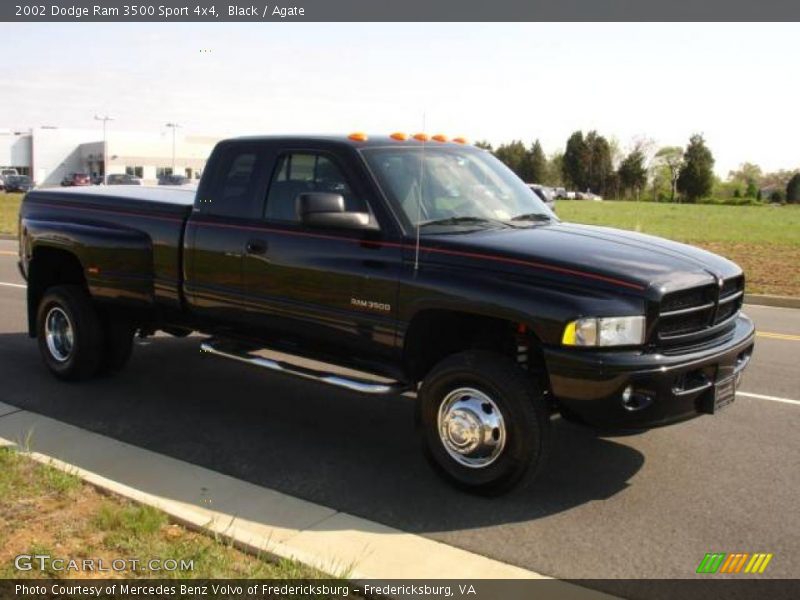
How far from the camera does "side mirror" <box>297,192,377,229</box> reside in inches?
194

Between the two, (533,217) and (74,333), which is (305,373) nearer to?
(533,217)

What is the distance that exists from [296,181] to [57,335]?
288 cm

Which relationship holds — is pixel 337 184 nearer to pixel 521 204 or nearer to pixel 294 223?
pixel 294 223

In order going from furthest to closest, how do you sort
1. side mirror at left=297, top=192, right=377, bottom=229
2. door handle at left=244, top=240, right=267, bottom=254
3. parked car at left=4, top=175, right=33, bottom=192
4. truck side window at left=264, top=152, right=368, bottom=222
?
parked car at left=4, top=175, right=33, bottom=192 → door handle at left=244, top=240, right=267, bottom=254 → truck side window at left=264, top=152, right=368, bottom=222 → side mirror at left=297, top=192, right=377, bottom=229

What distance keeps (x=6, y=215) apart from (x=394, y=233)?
3016 centimetres

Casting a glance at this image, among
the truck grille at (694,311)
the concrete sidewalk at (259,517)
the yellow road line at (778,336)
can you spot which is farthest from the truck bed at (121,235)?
the yellow road line at (778,336)

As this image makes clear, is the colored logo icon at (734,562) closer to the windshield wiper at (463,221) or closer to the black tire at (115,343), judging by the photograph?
the windshield wiper at (463,221)

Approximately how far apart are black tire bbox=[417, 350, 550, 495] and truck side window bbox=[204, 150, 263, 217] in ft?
6.34

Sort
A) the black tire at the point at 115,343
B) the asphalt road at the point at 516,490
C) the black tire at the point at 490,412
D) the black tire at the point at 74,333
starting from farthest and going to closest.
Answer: the black tire at the point at 115,343
the black tire at the point at 74,333
the black tire at the point at 490,412
the asphalt road at the point at 516,490

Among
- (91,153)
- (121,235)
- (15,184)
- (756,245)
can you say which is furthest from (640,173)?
(91,153)

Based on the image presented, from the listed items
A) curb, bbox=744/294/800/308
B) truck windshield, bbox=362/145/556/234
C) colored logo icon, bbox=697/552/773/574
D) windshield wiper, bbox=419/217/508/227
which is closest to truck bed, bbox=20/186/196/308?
truck windshield, bbox=362/145/556/234

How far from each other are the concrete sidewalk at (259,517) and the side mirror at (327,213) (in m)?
1.61

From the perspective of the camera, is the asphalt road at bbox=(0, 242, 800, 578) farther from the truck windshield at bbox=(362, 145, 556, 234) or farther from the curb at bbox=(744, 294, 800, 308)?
the curb at bbox=(744, 294, 800, 308)

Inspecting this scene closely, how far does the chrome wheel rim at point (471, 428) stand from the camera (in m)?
4.57
